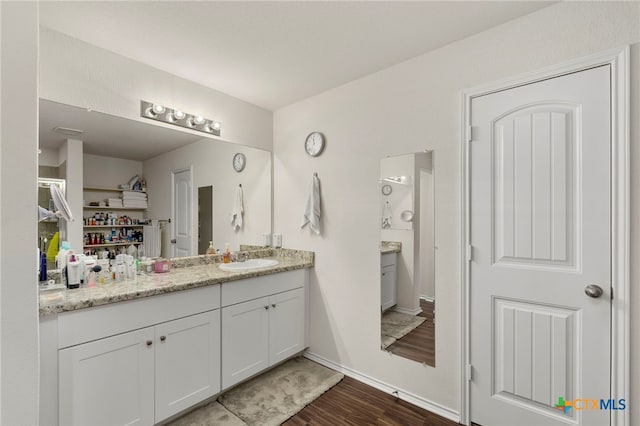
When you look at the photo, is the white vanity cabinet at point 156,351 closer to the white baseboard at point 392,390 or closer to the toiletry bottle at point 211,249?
the white baseboard at point 392,390

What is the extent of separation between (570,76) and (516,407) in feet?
6.32

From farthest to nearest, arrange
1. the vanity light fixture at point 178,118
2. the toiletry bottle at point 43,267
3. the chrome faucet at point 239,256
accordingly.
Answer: the chrome faucet at point 239,256, the vanity light fixture at point 178,118, the toiletry bottle at point 43,267

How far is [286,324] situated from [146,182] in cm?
167

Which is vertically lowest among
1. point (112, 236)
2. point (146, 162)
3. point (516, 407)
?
point (516, 407)

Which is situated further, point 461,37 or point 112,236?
point 112,236

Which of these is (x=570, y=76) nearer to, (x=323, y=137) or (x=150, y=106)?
(x=323, y=137)

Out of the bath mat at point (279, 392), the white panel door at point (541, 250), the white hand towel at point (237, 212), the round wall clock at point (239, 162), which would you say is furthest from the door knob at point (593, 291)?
the round wall clock at point (239, 162)

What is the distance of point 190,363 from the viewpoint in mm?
1931

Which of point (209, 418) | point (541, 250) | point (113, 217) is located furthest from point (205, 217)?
point (541, 250)

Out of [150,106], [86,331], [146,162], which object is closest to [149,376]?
[86,331]

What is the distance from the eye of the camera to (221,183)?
2824 mm

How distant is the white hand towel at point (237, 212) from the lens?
2908 millimetres

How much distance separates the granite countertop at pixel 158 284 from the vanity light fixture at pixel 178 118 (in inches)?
44.8

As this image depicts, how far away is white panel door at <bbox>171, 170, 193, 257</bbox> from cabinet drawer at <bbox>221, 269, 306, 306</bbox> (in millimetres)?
652
